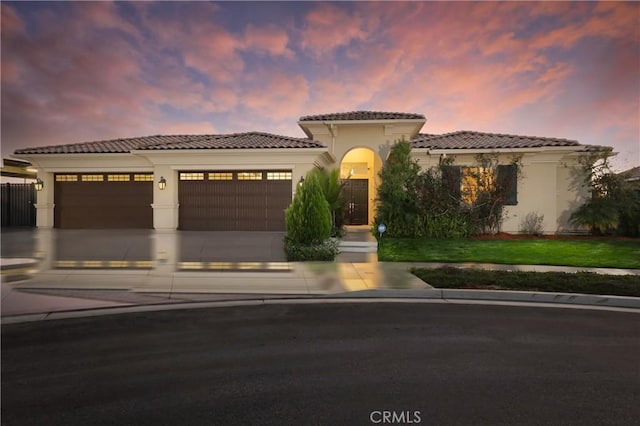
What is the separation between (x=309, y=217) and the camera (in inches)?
507

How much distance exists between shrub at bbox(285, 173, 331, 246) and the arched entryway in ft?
25.7

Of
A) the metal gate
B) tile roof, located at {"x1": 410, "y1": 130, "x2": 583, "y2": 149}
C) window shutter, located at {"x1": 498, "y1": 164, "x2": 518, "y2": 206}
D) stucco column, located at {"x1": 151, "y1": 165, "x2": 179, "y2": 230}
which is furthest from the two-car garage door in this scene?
window shutter, located at {"x1": 498, "y1": 164, "x2": 518, "y2": 206}

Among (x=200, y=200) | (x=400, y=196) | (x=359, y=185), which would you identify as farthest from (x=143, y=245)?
(x=359, y=185)

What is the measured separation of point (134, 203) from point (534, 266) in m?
17.0

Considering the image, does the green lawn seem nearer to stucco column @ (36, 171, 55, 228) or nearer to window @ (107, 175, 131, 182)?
window @ (107, 175, 131, 182)

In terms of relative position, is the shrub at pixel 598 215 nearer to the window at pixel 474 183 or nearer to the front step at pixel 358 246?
the window at pixel 474 183

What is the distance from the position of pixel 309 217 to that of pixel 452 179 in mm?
7364

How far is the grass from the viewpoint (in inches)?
328

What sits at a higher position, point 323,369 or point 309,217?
point 309,217

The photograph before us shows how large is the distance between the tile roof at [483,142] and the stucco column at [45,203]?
17.8 m

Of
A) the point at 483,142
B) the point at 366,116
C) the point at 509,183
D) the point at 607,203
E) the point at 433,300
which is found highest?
the point at 366,116

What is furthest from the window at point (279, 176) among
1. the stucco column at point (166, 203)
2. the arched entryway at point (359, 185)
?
the arched entryway at point (359, 185)

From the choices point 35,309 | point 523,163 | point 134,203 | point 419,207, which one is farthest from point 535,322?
point 134,203

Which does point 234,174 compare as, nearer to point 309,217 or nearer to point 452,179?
point 309,217
